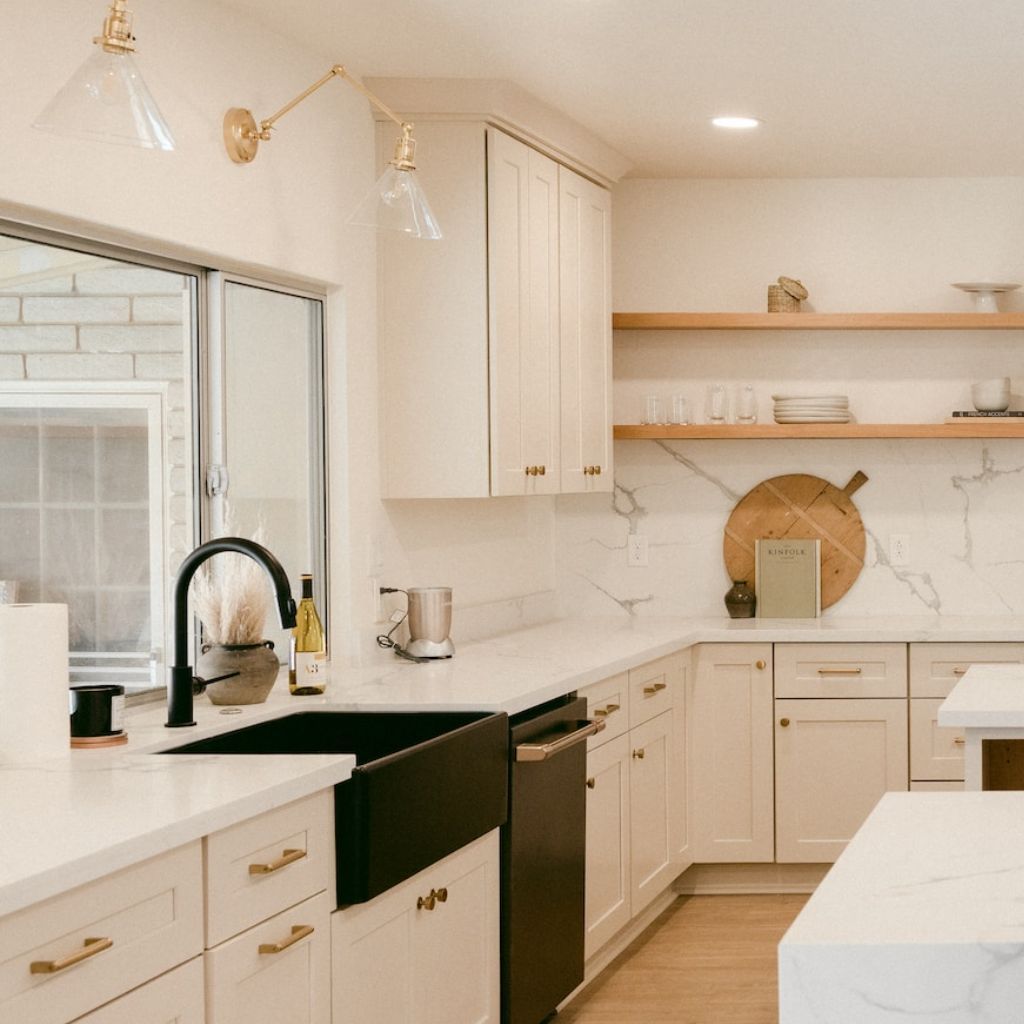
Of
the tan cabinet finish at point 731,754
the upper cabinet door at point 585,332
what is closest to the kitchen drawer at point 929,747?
the tan cabinet finish at point 731,754

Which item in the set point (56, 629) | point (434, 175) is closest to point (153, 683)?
point (56, 629)

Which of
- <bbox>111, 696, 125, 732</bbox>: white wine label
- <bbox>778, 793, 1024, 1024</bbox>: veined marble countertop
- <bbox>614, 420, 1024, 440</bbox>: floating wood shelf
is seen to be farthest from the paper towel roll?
<bbox>614, 420, 1024, 440</bbox>: floating wood shelf

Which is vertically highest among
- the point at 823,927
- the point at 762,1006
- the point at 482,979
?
the point at 823,927

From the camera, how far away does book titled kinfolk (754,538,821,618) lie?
502 cm

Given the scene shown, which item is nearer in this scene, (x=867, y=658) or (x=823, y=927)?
(x=823, y=927)

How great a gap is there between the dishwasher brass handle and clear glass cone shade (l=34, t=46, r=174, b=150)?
5.05ft

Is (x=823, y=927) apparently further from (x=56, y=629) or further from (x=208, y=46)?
(x=208, y=46)

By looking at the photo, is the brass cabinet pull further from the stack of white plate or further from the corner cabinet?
A: the stack of white plate

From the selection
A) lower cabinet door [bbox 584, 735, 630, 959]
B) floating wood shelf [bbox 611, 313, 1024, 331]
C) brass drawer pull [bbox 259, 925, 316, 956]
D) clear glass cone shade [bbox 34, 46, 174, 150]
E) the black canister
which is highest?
floating wood shelf [bbox 611, 313, 1024, 331]

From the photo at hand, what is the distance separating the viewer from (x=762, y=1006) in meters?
3.63

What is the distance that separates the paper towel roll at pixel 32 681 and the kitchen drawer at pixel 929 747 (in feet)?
9.88

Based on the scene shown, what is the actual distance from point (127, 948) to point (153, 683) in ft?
4.13

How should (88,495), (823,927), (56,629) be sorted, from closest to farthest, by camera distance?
(823,927), (56,629), (88,495)

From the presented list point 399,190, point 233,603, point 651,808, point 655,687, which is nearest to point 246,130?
point 399,190
